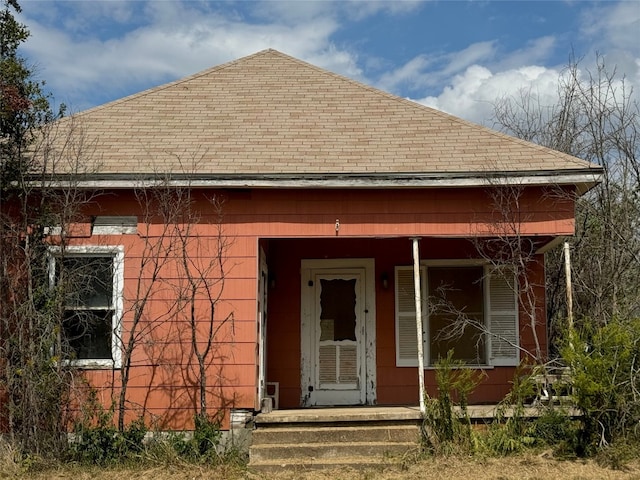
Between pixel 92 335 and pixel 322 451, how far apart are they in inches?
131

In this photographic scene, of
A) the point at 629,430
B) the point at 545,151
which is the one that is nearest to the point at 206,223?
the point at 545,151

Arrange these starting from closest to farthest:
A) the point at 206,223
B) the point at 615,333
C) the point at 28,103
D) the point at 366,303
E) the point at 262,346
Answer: the point at 615,333
the point at 28,103
the point at 206,223
the point at 262,346
the point at 366,303

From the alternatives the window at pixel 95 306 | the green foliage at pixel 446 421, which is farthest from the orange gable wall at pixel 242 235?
the green foliage at pixel 446 421

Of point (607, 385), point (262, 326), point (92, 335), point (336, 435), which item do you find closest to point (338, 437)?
point (336, 435)

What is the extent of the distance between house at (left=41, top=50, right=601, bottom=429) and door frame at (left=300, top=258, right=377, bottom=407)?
0.03m

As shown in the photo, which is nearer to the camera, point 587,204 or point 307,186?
point 307,186

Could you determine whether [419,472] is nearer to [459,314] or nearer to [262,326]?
[262,326]

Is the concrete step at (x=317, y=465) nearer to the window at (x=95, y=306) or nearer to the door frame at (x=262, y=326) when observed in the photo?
the door frame at (x=262, y=326)

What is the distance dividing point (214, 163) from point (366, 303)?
3.33 m

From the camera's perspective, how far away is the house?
8766mm

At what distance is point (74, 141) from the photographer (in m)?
9.54

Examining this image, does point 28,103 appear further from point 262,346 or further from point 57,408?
point 262,346

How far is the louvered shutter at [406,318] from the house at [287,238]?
0.02 metres

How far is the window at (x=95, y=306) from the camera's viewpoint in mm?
8727
